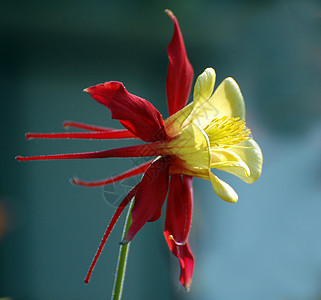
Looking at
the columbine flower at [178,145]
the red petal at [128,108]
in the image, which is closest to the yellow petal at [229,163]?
the columbine flower at [178,145]

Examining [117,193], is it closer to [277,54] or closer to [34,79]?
[34,79]

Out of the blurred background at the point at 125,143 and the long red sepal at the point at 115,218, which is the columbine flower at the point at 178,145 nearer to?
the long red sepal at the point at 115,218

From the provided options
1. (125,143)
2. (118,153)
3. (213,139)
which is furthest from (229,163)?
(125,143)

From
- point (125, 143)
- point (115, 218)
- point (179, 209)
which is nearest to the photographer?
point (115, 218)

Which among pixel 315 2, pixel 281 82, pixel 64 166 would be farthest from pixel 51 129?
pixel 315 2

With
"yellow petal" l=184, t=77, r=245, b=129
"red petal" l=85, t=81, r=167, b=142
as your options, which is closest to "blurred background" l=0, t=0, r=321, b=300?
"yellow petal" l=184, t=77, r=245, b=129

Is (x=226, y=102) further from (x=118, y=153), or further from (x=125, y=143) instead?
(x=125, y=143)
